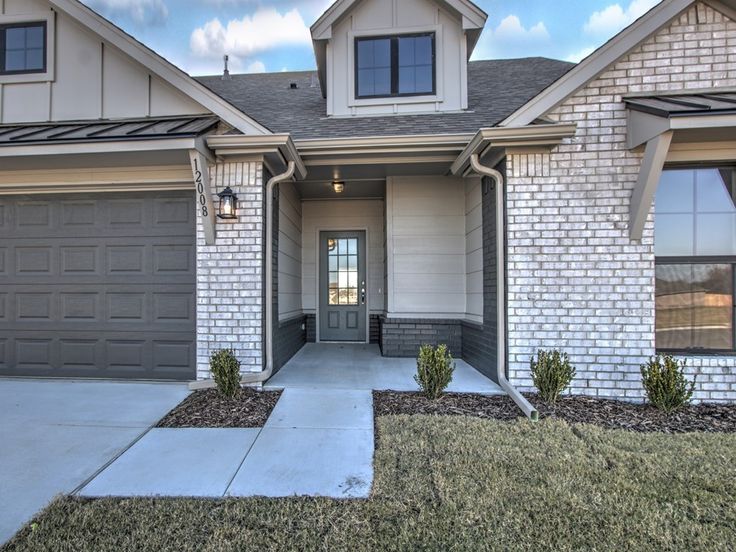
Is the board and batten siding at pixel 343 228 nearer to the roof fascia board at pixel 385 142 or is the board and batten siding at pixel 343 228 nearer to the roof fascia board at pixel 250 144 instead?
the roof fascia board at pixel 385 142

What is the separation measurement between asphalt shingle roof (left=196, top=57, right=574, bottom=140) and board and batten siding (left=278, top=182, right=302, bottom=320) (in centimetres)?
117

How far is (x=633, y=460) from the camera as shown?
114 inches

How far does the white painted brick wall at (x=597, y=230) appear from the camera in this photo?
14.6 feet

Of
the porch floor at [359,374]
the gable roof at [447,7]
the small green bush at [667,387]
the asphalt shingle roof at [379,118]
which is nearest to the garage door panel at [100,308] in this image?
the porch floor at [359,374]

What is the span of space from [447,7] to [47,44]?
18.8 ft

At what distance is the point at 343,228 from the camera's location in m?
7.80

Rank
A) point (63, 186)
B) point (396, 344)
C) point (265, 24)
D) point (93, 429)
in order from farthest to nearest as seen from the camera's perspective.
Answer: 1. point (265, 24)
2. point (396, 344)
3. point (63, 186)
4. point (93, 429)

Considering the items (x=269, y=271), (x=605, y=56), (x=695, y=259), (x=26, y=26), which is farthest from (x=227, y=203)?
(x=695, y=259)

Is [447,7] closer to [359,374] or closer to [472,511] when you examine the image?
[359,374]

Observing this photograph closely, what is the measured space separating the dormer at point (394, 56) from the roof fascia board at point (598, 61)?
5.57 feet

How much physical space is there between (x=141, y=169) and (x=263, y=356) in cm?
291

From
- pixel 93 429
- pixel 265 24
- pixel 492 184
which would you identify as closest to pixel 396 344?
pixel 492 184

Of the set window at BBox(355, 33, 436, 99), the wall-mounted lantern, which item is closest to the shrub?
the wall-mounted lantern

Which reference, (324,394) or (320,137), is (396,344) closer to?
(324,394)
